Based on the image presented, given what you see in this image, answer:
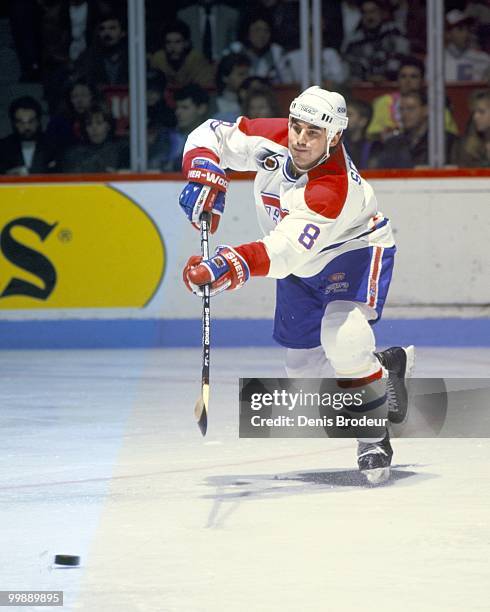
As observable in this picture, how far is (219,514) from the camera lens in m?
4.10

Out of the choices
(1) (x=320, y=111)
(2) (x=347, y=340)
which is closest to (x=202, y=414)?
(2) (x=347, y=340)

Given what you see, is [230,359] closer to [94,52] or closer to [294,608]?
[94,52]

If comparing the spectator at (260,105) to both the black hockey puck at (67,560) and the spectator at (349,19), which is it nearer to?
the spectator at (349,19)

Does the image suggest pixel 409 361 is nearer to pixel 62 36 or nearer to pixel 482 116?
pixel 482 116

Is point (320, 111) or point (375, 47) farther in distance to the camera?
point (375, 47)

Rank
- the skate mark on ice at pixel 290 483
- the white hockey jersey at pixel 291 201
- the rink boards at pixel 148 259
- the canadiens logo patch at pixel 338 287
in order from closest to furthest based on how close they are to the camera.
A: the white hockey jersey at pixel 291 201 < the skate mark on ice at pixel 290 483 < the canadiens logo patch at pixel 338 287 < the rink boards at pixel 148 259

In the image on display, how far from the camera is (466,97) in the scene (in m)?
8.59

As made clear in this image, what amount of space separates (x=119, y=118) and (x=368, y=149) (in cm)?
145

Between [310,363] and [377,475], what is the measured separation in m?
0.55

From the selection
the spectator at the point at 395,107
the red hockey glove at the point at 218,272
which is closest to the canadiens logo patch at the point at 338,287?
the red hockey glove at the point at 218,272

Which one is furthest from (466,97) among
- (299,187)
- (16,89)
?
(299,187)

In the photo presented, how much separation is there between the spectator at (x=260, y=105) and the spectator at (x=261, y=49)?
0.19m

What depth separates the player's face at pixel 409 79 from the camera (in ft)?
27.9

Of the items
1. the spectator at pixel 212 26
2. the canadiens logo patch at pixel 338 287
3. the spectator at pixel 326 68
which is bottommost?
the canadiens logo patch at pixel 338 287
